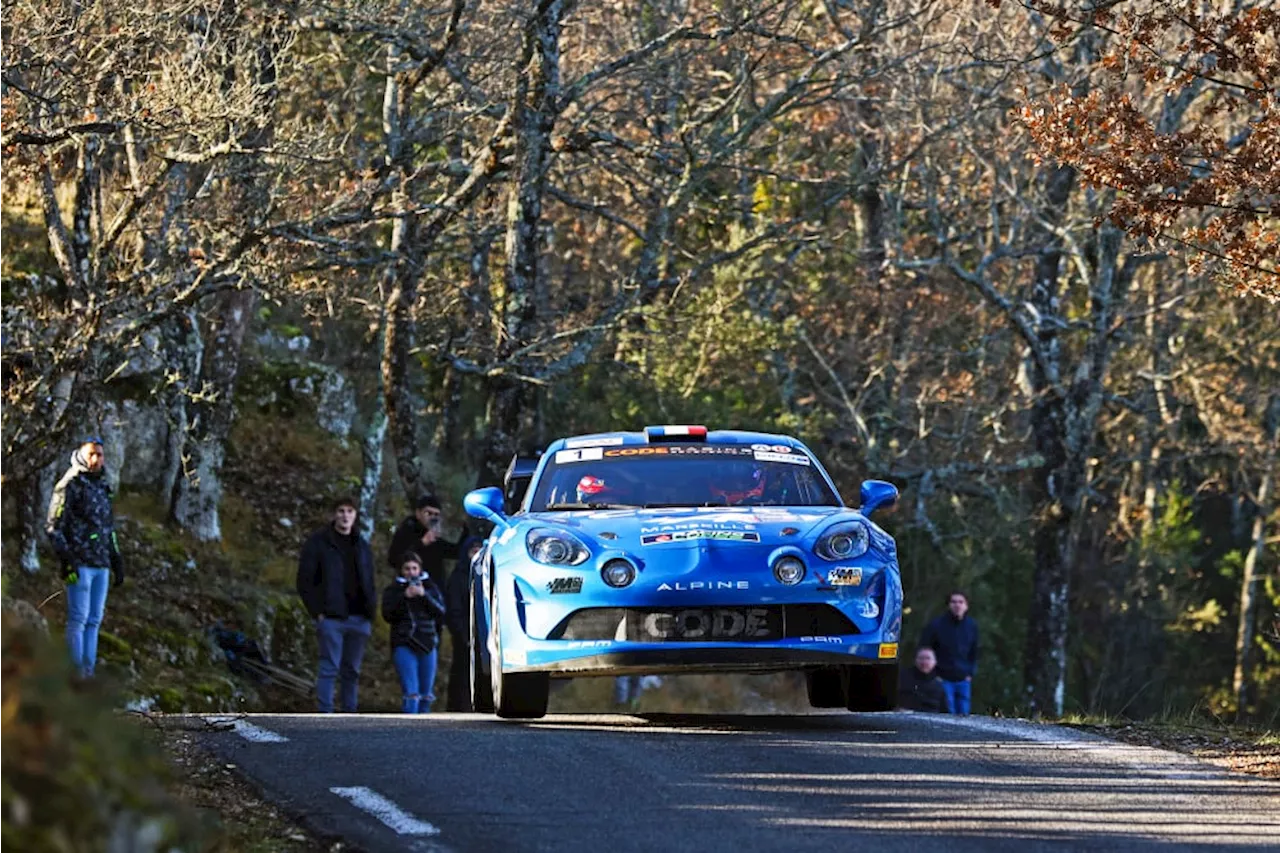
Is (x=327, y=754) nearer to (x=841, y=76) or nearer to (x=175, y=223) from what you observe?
(x=175, y=223)

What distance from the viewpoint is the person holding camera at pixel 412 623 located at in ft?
60.2

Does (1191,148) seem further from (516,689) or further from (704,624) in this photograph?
(516,689)

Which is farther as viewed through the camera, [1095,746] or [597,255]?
[597,255]

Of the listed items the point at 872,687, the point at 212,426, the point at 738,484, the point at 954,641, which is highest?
the point at 212,426

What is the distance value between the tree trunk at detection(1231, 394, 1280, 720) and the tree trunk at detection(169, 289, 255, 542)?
2699 centimetres

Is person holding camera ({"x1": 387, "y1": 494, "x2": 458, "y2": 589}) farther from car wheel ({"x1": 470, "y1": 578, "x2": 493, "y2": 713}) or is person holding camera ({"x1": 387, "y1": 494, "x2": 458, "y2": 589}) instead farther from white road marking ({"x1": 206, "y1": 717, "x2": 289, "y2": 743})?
white road marking ({"x1": 206, "y1": 717, "x2": 289, "y2": 743})

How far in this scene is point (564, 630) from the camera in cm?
1180

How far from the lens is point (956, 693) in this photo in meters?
22.4

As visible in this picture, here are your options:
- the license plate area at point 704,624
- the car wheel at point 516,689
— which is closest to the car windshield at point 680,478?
the car wheel at point 516,689

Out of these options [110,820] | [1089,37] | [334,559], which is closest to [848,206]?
[1089,37]

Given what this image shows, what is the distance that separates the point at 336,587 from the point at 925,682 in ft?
22.5

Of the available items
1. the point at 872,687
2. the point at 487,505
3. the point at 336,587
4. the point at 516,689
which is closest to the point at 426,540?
the point at 336,587

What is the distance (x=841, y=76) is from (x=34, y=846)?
20424 millimetres

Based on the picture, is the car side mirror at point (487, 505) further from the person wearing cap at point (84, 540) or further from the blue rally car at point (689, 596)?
the person wearing cap at point (84, 540)
